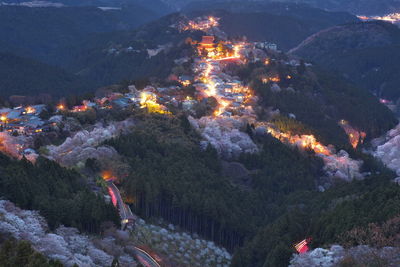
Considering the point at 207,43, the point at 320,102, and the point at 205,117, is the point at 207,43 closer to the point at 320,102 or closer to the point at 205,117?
the point at 320,102

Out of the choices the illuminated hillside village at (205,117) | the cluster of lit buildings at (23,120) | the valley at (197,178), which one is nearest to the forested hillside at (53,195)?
the valley at (197,178)

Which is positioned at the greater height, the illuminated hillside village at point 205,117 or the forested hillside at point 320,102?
the illuminated hillside village at point 205,117

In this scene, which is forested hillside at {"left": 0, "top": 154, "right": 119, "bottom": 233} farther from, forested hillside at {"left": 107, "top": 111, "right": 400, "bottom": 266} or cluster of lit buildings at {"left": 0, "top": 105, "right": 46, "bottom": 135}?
cluster of lit buildings at {"left": 0, "top": 105, "right": 46, "bottom": 135}

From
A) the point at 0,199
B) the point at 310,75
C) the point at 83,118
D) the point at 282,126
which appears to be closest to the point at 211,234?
the point at 0,199

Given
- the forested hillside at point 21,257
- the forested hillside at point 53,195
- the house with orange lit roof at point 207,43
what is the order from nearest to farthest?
the forested hillside at point 21,257 < the forested hillside at point 53,195 < the house with orange lit roof at point 207,43

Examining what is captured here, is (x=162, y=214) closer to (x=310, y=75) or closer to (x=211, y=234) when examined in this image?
(x=211, y=234)

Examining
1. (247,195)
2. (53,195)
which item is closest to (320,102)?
(247,195)

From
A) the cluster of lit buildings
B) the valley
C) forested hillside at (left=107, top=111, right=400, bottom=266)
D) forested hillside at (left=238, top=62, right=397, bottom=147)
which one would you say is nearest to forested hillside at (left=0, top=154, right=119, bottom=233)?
the valley

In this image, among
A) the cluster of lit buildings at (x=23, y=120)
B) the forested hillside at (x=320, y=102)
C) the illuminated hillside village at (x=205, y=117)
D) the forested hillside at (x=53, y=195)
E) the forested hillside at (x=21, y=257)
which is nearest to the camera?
the forested hillside at (x=21, y=257)

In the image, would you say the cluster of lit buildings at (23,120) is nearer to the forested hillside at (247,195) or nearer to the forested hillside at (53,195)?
the forested hillside at (247,195)

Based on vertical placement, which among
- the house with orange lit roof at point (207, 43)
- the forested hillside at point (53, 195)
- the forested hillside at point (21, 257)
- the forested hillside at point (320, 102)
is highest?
the forested hillside at point (21, 257)

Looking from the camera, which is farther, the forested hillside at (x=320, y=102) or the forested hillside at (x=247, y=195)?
the forested hillside at (x=320, y=102)
